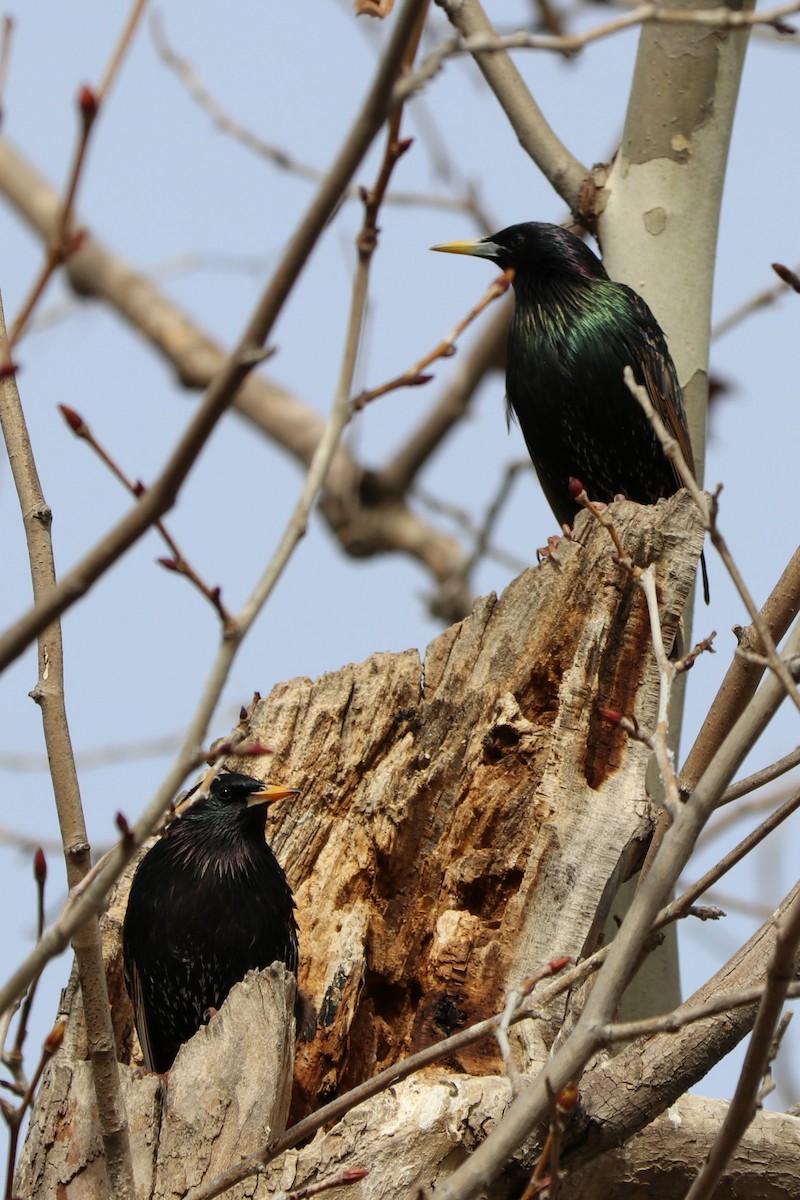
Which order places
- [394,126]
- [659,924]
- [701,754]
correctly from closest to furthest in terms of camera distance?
[394,126]
[659,924]
[701,754]

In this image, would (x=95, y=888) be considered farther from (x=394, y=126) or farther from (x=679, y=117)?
(x=679, y=117)

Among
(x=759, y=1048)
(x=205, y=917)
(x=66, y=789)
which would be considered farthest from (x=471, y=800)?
(x=759, y=1048)

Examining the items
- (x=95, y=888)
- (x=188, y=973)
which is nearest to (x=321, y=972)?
(x=188, y=973)

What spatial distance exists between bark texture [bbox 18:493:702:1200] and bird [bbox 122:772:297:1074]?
9 centimetres

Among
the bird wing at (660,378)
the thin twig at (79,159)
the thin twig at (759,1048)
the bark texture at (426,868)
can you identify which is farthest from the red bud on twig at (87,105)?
the bird wing at (660,378)

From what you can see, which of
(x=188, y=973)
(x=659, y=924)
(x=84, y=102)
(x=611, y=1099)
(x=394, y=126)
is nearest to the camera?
(x=84, y=102)

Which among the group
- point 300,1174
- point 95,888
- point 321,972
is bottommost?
point 300,1174

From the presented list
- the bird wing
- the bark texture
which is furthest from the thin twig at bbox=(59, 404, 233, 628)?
the bird wing

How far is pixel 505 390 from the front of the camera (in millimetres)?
5672

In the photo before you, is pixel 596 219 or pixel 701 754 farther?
pixel 596 219

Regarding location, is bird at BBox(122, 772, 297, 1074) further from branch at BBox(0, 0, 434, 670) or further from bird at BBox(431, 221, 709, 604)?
branch at BBox(0, 0, 434, 670)

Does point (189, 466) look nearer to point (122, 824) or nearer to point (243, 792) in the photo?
point (122, 824)

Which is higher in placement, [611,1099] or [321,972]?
[321,972]

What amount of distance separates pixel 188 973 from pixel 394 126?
118 inches
